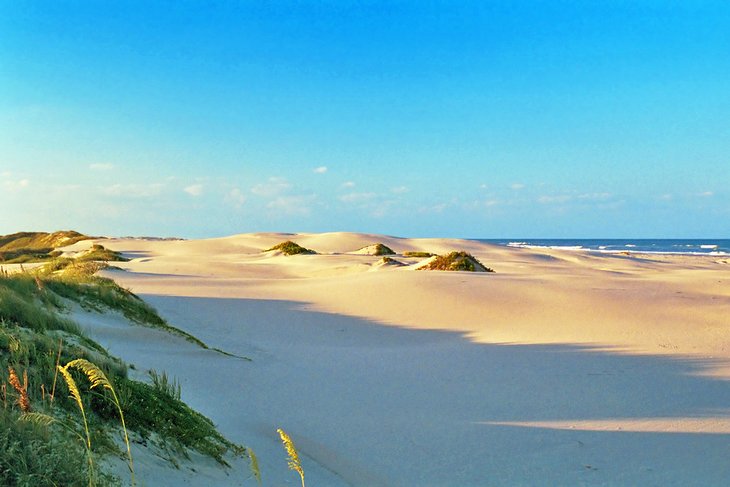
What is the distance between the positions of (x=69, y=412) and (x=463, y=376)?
4.78 metres

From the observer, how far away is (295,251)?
99.5 ft

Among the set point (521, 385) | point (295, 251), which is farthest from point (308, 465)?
point (295, 251)

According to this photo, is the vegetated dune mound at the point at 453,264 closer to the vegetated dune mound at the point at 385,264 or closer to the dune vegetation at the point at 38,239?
the vegetated dune mound at the point at 385,264

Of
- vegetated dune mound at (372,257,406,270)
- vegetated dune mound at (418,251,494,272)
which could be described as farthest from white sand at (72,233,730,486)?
vegetated dune mound at (372,257,406,270)

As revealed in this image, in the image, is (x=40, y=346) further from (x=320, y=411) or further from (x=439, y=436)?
(x=439, y=436)

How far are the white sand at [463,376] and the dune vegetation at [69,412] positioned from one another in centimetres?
52

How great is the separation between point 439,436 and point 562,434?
1.10 metres

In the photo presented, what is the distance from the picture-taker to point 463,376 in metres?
7.04

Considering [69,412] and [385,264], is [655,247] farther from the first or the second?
[69,412]

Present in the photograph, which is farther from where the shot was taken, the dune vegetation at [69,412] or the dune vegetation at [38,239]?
the dune vegetation at [38,239]

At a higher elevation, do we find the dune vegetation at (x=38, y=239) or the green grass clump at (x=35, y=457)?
the dune vegetation at (x=38, y=239)

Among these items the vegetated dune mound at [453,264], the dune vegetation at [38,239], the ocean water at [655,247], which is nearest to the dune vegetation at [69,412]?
the vegetated dune mound at [453,264]

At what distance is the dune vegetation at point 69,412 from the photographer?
2443mm

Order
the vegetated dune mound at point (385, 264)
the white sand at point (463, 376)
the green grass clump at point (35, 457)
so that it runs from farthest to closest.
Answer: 1. the vegetated dune mound at point (385, 264)
2. the white sand at point (463, 376)
3. the green grass clump at point (35, 457)
